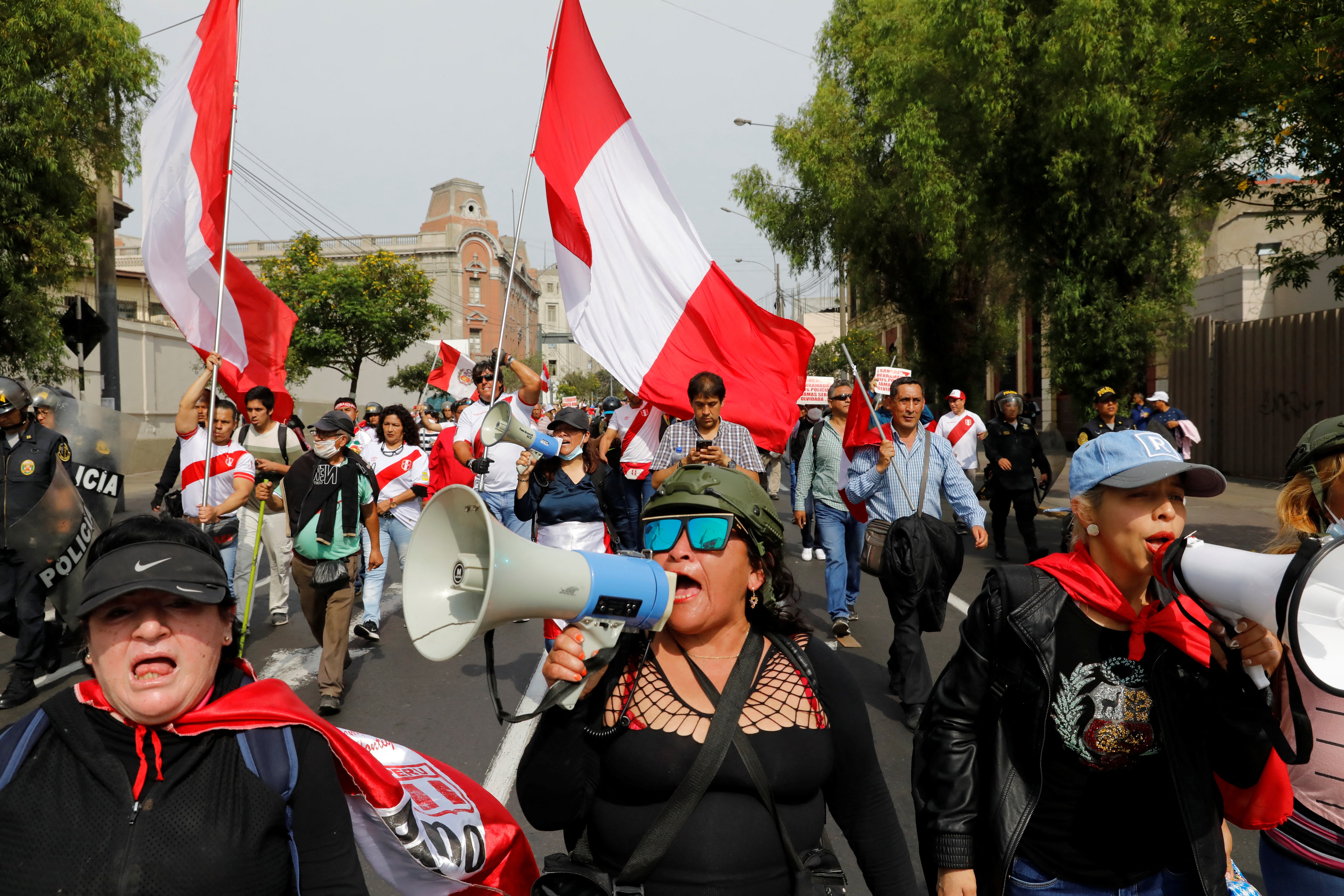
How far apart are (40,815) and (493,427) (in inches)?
156

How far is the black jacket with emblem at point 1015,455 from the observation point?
32.5 feet

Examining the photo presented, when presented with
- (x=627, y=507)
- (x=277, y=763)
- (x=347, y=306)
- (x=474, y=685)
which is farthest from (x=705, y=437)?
(x=347, y=306)

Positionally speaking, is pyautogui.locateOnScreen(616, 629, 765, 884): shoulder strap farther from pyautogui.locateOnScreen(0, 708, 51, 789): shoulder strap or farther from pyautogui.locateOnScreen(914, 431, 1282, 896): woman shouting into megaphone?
pyautogui.locateOnScreen(0, 708, 51, 789): shoulder strap

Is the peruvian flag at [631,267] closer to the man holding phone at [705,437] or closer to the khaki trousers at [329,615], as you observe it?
the man holding phone at [705,437]

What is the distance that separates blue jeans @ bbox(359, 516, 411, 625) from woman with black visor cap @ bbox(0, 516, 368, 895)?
11.6 ft

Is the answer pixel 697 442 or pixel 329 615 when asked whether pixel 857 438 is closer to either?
pixel 697 442

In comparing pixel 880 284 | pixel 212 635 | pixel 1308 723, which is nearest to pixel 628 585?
pixel 212 635

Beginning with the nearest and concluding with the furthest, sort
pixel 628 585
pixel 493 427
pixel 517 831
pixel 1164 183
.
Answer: pixel 628 585, pixel 517 831, pixel 493 427, pixel 1164 183

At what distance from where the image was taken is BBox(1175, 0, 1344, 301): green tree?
7.37 meters

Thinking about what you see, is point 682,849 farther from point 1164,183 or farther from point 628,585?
point 1164,183

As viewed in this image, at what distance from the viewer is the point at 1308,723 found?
1.87 m

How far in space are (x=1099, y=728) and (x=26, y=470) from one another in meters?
5.91

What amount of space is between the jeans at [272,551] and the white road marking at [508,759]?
3.21 meters

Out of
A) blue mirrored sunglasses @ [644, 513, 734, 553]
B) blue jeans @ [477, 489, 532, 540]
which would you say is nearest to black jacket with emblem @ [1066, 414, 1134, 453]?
blue jeans @ [477, 489, 532, 540]
